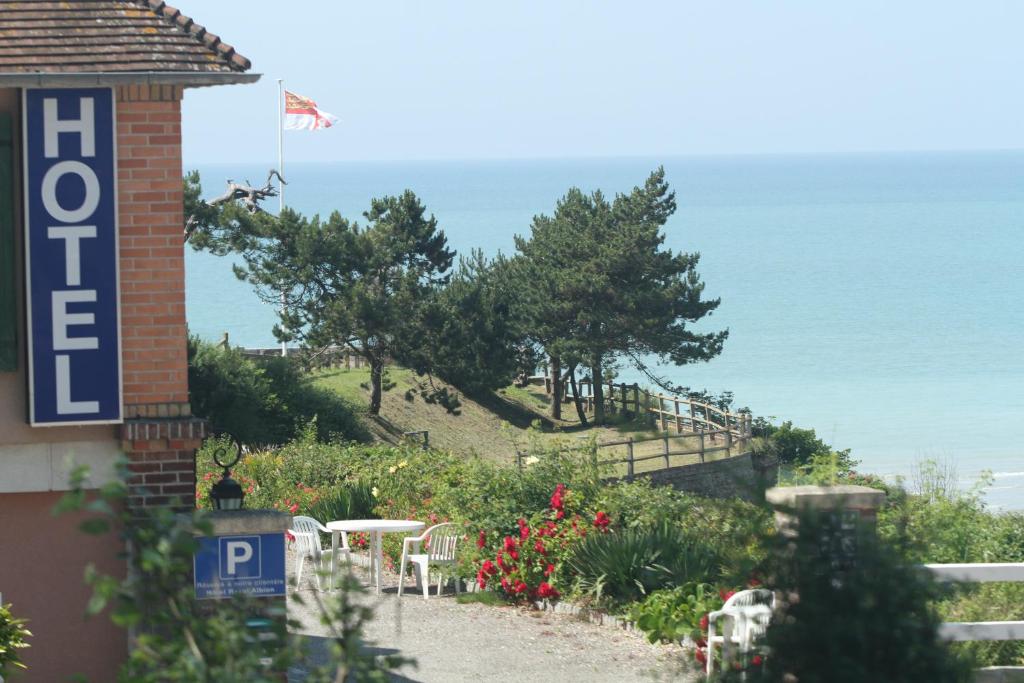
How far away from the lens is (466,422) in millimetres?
50438

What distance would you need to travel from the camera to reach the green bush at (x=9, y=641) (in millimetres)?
7492

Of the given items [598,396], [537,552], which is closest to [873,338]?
[598,396]

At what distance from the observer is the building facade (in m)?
7.73

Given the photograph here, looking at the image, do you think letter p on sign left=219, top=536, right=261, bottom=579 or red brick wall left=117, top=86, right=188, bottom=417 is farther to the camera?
red brick wall left=117, top=86, right=188, bottom=417

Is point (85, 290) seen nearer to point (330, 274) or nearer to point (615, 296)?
point (330, 274)

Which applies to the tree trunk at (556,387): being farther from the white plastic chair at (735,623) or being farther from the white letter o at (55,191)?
the white letter o at (55,191)

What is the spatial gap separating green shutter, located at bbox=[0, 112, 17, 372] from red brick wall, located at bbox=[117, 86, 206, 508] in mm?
580

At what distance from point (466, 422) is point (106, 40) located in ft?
140

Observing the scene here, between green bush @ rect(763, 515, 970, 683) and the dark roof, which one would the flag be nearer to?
the dark roof

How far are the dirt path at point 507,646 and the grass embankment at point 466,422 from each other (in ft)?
103

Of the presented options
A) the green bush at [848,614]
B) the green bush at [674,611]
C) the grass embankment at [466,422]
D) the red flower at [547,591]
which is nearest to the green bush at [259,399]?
the grass embankment at [466,422]

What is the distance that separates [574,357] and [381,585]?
39276 mm

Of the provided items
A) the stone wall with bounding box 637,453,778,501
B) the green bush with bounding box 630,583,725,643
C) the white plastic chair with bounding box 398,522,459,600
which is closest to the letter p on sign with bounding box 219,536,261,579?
the green bush with bounding box 630,583,725,643

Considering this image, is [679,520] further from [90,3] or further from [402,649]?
[90,3]
